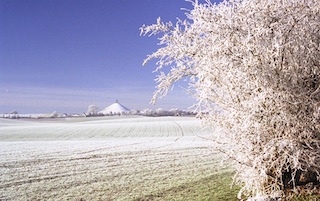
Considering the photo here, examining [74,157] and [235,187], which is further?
[74,157]

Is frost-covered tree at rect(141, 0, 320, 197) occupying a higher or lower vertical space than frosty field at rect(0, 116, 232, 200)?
higher

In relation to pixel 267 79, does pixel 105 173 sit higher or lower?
lower

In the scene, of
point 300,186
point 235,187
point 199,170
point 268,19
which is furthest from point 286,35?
point 199,170

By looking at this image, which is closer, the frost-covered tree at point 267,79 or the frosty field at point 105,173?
the frost-covered tree at point 267,79

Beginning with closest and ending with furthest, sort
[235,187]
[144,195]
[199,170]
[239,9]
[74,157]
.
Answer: [239,9]
[144,195]
[235,187]
[199,170]
[74,157]

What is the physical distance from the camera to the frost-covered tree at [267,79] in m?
9.41

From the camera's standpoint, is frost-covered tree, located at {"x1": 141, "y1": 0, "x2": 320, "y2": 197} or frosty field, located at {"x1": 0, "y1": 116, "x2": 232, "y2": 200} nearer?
frost-covered tree, located at {"x1": 141, "y1": 0, "x2": 320, "y2": 197}

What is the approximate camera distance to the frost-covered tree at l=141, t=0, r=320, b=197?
9406mm

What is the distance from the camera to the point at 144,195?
11289mm

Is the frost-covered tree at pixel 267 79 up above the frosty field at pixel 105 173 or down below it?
above

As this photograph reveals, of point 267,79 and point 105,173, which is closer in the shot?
point 267,79

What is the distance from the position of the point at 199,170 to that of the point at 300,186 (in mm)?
5650

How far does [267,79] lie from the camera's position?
370 inches

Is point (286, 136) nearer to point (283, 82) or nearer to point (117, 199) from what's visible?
point (283, 82)
